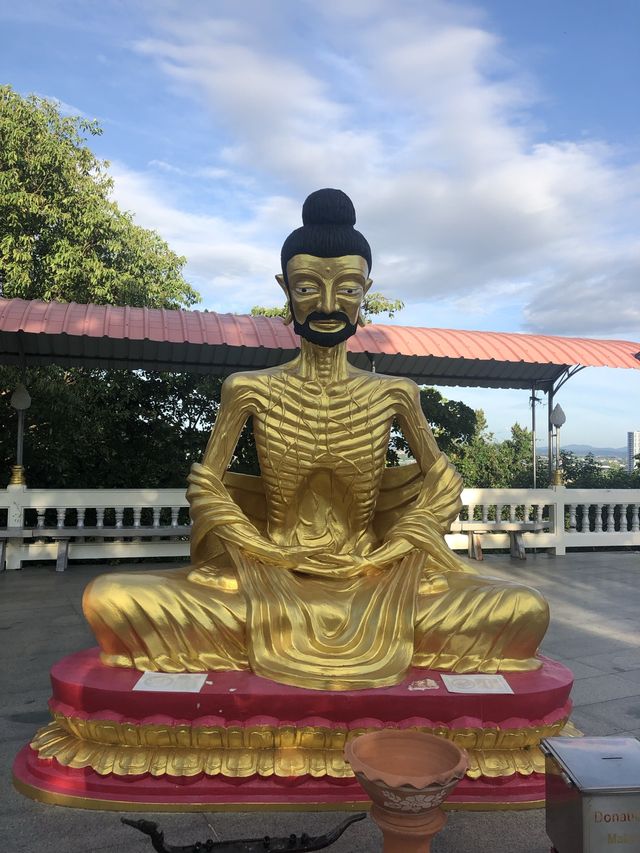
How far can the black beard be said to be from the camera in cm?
362

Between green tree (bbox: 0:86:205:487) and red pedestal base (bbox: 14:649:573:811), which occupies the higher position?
green tree (bbox: 0:86:205:487)

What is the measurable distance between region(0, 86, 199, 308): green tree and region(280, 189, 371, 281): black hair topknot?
7.77m

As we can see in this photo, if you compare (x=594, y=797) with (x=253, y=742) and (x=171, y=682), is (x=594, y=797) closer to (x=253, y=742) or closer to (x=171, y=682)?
(x=253, y=742)

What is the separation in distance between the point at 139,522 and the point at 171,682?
5.76 m

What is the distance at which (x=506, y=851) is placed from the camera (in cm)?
235

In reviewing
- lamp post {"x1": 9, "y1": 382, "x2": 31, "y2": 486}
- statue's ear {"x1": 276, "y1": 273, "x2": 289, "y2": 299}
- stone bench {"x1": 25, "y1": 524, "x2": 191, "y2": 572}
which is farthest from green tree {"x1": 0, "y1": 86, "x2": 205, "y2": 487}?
statue's ear {"x1": 276, "y1": 273, "x2": 289, "y2": 299}

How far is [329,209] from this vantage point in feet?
12.1

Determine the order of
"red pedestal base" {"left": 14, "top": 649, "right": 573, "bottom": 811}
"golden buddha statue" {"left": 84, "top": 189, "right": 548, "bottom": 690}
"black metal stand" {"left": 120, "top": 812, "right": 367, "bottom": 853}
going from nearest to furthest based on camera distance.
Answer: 1. "black metal stand" {"left": 120, "top": 812, "right": 367, "bottom": 853}
2. "red pedestal base" {"left": 14, "top": 649, "right": 573, "bottom": 811}
3. "golden buddha statue" {"left": 84, "top": 189, "right": 548, "bottom": 690}

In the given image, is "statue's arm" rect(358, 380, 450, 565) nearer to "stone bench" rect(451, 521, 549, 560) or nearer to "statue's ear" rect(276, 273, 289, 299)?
"statue's ear" rect(276, 273, 289, 299)

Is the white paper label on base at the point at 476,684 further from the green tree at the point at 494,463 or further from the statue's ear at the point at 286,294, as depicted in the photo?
the green tree at the point at 494,463

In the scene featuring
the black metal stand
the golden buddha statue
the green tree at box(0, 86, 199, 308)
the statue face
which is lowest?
the black metal stand

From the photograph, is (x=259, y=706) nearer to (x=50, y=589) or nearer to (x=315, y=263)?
(x=315, y=263)

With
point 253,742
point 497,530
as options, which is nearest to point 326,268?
point 253,742

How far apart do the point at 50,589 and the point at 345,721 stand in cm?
512
